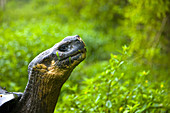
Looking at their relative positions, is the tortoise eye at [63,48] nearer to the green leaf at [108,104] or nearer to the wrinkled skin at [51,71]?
the wrinkled skin at [51,71]

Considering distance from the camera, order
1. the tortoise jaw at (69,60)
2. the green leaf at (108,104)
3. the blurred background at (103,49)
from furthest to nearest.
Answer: the blurred background at (103,49)
the green leaf at (108,104)
the tortoise jaw at (69,60)

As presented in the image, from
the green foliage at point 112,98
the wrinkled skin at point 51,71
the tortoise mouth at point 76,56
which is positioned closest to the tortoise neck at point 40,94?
the wrinkled skin at point 51,71

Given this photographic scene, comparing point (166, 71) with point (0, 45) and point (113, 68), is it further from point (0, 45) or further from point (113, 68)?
point (0, 45)

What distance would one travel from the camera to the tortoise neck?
1.03 m

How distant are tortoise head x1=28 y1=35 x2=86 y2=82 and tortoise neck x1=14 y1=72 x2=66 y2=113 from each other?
22 millimetres

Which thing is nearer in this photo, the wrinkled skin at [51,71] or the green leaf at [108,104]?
the wrinkled skin at [51,71]

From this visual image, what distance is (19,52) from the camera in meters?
2.75

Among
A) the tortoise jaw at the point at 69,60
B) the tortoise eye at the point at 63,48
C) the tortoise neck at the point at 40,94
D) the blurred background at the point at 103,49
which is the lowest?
the tortoise neck at the point at 40,94

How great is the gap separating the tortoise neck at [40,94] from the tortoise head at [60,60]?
22 millimetres

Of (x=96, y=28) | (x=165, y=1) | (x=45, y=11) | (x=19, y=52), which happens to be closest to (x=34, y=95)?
(x=19, y=52)

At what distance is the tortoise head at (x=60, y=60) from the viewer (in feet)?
3.31

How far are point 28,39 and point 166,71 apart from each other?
7.65ft

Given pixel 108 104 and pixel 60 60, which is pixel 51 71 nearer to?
pixel 60 60

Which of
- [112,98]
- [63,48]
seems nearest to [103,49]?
[112,98]
